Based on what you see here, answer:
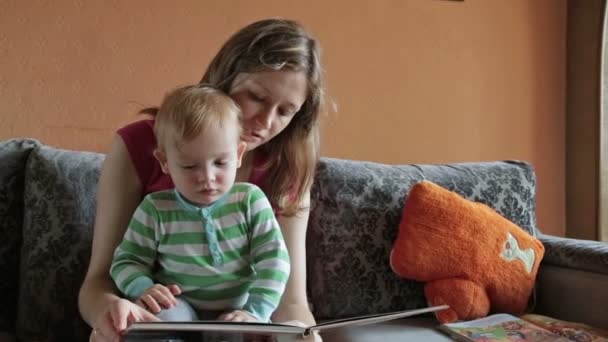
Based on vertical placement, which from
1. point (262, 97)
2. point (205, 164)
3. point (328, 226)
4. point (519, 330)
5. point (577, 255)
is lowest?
point (519, 330)

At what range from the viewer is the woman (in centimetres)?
125

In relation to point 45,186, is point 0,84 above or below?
above

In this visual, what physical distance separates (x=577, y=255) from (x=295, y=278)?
91 centimetres

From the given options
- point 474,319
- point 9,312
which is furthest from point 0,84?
point 474,319

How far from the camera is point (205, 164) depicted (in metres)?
1.07

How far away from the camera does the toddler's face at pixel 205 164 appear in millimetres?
1063

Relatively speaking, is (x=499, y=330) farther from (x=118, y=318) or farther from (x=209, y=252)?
(x=118, y=318)

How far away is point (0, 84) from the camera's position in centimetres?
182

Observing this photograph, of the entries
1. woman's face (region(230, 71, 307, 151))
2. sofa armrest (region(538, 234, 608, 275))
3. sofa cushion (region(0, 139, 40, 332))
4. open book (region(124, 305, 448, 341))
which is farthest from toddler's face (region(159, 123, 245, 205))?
sofa armrest (region(538, 234, 608, 275))

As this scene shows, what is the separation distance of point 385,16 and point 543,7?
2.59 feet

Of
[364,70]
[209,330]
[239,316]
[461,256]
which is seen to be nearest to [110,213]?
[239,316]

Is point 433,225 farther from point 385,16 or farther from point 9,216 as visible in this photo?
point 9,216

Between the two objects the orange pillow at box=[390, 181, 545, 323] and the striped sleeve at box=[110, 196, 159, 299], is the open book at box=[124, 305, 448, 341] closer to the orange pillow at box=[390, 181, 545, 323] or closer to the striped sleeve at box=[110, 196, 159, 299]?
the striped sleeve at box=[110, 196, 159, 299]

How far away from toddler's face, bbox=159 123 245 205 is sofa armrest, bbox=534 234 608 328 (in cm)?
115
